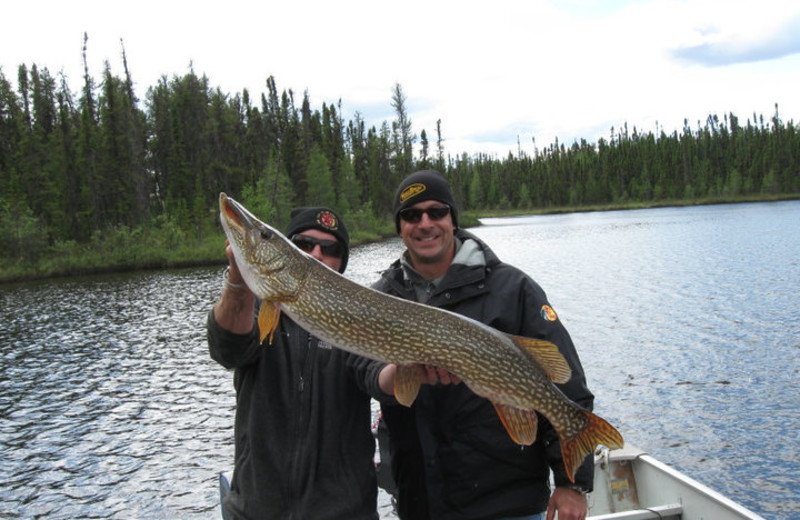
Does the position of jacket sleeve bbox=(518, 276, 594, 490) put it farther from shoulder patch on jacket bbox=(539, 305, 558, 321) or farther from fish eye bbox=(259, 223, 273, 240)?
fish eye bbox=(259, 223, 273, 240)

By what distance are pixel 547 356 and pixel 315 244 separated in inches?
52.1

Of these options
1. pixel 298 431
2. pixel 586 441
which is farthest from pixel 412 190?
pixel 586 441

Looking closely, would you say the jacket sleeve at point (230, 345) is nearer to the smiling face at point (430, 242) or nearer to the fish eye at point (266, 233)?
the fish eye at point (266, 233)

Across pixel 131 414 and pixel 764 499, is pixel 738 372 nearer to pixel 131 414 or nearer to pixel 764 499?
pixel 764 499

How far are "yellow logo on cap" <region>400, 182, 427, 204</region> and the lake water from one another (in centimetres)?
502

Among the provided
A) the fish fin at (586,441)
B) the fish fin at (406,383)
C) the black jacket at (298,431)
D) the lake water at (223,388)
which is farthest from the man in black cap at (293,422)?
the lake water at (223,388)

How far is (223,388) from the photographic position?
1159cm

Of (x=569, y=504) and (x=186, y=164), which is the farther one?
(x=186, y=164)

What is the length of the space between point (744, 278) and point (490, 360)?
20.9 metres

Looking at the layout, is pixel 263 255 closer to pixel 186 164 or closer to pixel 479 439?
pixel 479 439

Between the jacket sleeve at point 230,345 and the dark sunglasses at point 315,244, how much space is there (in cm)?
61

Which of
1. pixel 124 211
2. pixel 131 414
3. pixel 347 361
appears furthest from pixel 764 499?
pixel 124 211

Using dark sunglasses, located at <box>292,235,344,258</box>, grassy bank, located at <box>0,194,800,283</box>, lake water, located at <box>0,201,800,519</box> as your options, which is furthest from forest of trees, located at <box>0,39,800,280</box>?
dark sunglasses, located at <box>292,235,344,258</box>

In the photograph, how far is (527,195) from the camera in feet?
364
